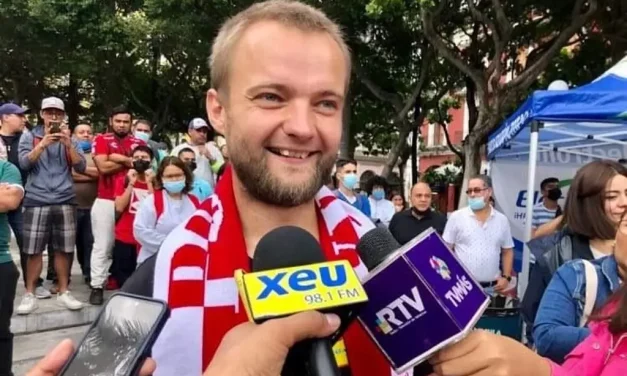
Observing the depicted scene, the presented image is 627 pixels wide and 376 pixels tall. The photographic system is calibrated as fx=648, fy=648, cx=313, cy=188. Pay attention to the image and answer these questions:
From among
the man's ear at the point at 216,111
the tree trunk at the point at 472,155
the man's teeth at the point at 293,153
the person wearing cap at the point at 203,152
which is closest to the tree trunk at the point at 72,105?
the tree trunk at the point at 472,155

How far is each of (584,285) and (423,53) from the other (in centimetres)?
1352

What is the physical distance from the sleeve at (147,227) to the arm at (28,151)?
3.15 ft

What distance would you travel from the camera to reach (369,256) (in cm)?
107

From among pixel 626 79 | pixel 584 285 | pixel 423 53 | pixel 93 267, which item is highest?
pixel 423 53

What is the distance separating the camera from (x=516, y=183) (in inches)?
328

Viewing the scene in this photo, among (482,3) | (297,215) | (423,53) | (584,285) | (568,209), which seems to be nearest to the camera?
(297,215)

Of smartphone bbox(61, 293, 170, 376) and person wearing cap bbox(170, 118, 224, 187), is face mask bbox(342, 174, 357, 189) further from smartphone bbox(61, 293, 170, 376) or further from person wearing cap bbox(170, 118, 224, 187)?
smartphone bbox(61, 293, 170, 376)

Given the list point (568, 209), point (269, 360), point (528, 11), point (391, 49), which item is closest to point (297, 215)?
point (269, 360)

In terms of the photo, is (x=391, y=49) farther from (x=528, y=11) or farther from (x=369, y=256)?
(x=369, y=256)

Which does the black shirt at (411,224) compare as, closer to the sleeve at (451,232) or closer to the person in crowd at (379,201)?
the sleeve at (451,232)

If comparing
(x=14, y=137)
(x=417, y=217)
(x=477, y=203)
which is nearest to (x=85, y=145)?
(x=14, y=137)

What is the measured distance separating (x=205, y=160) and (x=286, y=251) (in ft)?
20.1

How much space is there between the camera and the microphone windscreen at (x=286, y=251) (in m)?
0.96

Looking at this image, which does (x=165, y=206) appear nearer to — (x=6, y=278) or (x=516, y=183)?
(x=6, y=278)
